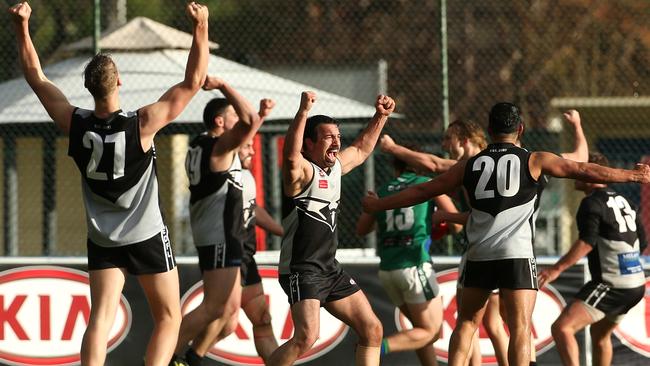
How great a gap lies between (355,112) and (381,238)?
323cm

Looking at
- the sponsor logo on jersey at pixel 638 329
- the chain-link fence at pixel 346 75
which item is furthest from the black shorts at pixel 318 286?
the chain-link fence at pixel 346 75

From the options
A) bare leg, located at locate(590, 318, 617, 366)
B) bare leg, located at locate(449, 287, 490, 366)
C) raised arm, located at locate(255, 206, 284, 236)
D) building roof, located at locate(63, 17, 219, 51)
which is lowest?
bare leg, located at locate(590, 318, 617, 366)

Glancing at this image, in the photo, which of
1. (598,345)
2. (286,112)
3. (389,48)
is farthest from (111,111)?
(389,48)

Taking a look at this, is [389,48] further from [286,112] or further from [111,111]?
[111,111]

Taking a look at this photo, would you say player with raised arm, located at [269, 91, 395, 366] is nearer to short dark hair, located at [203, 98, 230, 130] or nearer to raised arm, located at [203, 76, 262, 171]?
raised arm, located at [203, 76, 262, 171]

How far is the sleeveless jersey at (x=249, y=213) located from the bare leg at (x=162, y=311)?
1.87m

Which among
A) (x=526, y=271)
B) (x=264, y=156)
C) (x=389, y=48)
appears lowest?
(x=526, y=271)

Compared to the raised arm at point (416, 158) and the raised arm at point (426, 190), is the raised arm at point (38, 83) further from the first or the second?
the raised arm at point (416, 158)

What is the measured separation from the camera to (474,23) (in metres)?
25.3

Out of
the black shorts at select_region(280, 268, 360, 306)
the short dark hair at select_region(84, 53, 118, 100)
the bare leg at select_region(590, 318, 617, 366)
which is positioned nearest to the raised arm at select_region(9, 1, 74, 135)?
the short dark hair at select_region(84, 53, 118, 100)

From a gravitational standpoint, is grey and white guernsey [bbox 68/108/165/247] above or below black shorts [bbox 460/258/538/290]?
above

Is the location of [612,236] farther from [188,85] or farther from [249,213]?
[188,85]

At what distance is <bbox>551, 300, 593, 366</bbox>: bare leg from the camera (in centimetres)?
969

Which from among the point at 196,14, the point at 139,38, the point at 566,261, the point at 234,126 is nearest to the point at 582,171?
the point at 566,261
